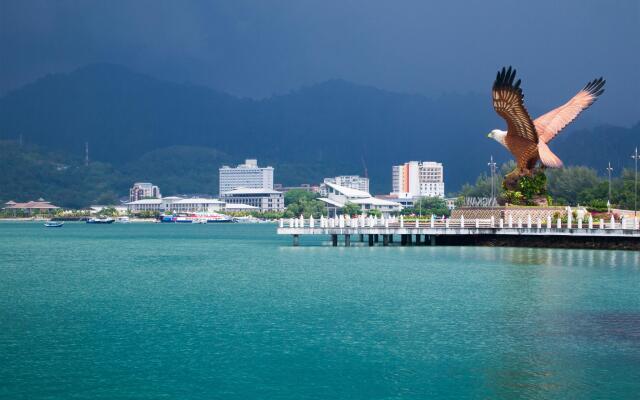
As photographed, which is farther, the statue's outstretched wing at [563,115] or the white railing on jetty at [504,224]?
the statue's outstretched wing at [563,115]

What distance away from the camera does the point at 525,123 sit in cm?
5731

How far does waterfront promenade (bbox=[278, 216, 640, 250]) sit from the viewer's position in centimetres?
5544

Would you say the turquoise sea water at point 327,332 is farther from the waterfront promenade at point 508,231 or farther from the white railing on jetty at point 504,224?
the white railing on jetty at point 504,224

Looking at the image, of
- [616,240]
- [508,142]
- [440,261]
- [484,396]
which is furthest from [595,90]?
[484,396]

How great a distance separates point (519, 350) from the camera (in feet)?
78.6

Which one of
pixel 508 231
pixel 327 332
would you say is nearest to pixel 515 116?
pixel 508 231

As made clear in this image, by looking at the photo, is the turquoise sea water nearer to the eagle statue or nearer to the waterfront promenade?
the waterfront promenade

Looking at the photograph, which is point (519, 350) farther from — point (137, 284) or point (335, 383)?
point (137, 284)

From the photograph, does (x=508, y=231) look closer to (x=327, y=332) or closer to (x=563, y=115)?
(x=563, y=115)

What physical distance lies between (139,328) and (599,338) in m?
14.0

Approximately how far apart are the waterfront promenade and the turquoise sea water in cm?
803

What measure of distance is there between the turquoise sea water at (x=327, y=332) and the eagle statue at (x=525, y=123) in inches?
487

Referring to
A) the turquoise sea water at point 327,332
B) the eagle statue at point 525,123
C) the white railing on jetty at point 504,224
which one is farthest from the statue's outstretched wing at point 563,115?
the turquoise sea water at point 327,332

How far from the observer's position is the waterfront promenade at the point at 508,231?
5544 cm
